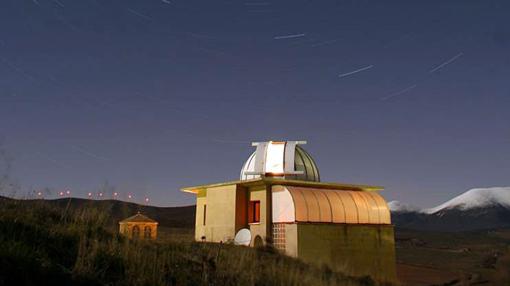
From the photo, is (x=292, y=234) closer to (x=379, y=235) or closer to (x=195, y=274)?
(x=379, y=235)

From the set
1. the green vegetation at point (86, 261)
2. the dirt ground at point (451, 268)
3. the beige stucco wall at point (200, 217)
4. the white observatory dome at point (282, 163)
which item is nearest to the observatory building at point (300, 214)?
the white observatory dome at point (282, 163)

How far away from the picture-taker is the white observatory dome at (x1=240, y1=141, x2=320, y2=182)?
24.2 metres

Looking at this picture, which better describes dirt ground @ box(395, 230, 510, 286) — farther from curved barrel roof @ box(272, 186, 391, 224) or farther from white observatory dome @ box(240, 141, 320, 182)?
white observatory dome @ box(240, 141, 320, 182)

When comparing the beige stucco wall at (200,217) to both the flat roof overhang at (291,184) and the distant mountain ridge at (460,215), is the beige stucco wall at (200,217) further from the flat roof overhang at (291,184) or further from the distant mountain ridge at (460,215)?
the distant mountain ridge at (460,215)

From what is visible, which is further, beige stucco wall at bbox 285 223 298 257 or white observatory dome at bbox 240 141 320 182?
white observatory dome at bbox 240 141 320 182

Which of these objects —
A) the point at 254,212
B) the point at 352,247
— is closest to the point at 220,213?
the point at 254,212

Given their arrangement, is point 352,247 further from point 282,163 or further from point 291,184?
point 282,163

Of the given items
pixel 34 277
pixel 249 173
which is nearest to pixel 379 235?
pixel 249 173

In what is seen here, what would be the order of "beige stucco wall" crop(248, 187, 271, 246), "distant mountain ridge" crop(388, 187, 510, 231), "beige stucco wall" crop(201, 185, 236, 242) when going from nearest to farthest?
"beige stucco wall" crop(248, 187, 271, 246)
"beige stucco wall" crop(201, 185, 236, 242)
"distant mountain ridge" crop(388, 187, 510, 231)

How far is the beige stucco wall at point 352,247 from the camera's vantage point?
20.8 m

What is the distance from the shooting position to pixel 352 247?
2216 centimetres

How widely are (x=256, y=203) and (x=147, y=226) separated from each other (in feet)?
32.7

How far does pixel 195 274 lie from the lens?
6859 mm

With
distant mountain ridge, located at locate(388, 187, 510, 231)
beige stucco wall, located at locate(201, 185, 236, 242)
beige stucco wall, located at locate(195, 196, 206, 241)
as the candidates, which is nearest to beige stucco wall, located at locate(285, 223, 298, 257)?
beige stucco wall, located at locate(201, 185, 236, 242)
